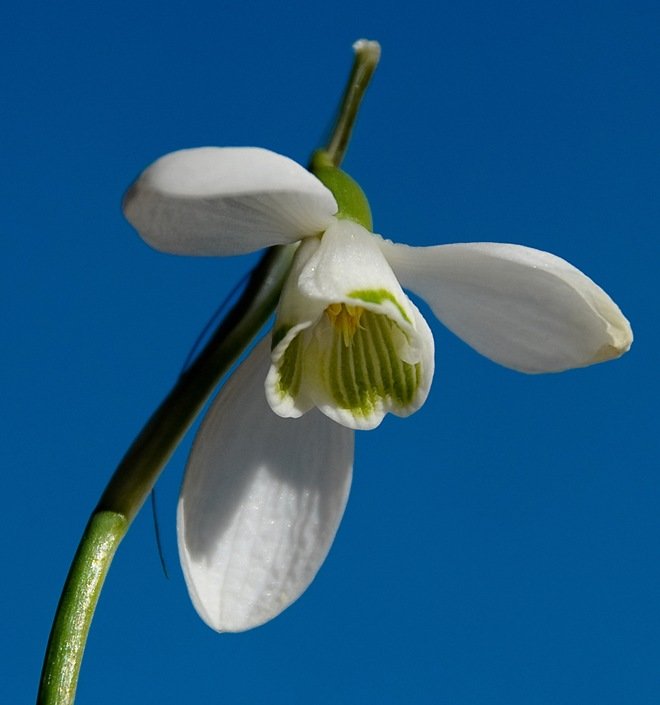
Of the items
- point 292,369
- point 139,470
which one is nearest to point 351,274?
point 292,369

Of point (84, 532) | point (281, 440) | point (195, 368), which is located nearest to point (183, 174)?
point (195, 368)

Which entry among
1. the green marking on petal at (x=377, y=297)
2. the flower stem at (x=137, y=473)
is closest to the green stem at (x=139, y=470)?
the flower stem at (x=137, y=473)

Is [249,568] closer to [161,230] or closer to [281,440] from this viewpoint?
[281,440]

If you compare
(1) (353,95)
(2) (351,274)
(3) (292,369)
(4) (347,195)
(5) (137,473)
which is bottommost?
(5) (137,473)

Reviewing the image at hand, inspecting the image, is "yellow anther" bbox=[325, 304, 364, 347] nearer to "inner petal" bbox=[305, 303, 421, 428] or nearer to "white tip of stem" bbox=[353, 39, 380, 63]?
"inner petal" bbox=[305, 303, 421, 428]

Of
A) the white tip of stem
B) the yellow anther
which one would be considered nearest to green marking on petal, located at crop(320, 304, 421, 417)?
the yellow anther

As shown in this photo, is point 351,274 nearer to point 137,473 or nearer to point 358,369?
point 358,369

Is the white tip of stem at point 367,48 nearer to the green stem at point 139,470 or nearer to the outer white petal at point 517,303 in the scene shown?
the green stem at point 139,470
